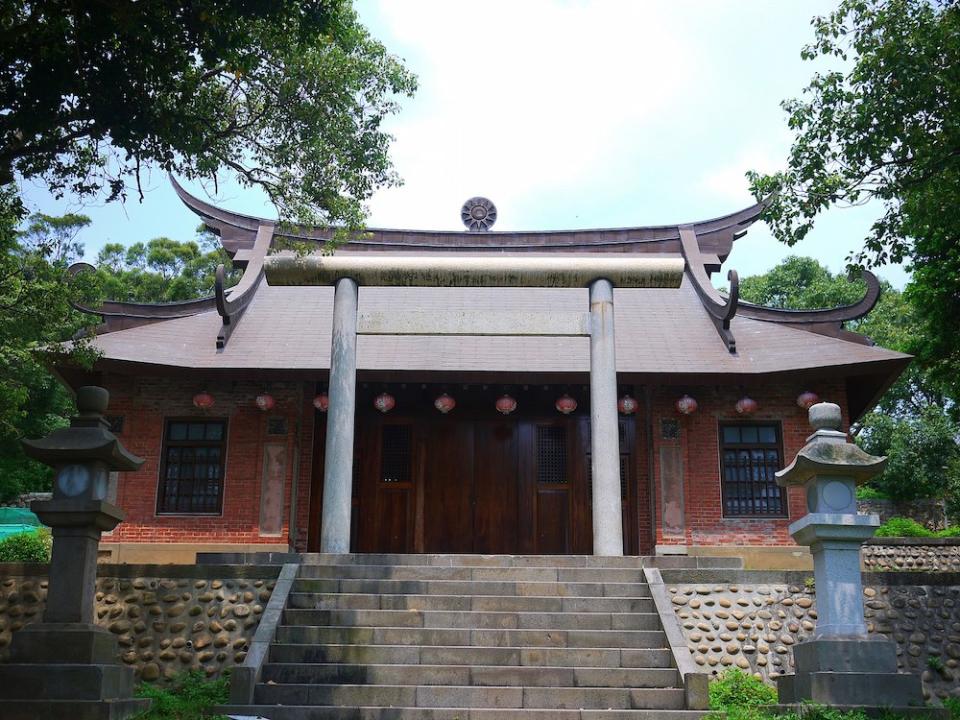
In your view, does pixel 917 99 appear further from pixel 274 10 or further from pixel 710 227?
pixel 710 227

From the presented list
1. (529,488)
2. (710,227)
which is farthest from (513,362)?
(710,227)

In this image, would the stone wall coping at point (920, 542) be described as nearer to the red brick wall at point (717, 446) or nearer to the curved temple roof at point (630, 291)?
the red brick wall at point (717, 446)

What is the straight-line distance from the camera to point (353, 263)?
39.2 ft

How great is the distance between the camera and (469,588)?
31.3 feet

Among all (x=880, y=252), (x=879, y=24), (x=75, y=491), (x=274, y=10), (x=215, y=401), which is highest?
(x=879, y=24)

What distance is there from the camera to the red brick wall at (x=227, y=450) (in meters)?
14.3

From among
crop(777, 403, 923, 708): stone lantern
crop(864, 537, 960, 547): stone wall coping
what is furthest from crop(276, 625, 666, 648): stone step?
crop(864, 537, 960, 547): stone wall coping

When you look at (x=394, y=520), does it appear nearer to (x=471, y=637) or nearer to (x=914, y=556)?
(x=471, y=637)

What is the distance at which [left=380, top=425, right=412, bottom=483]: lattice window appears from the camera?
1527cm

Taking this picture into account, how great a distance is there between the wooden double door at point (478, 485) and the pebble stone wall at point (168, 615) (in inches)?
210

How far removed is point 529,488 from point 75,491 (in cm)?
817

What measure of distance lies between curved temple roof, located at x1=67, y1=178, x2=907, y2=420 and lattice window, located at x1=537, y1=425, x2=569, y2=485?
200 centimetres

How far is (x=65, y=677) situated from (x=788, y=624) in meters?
6.36

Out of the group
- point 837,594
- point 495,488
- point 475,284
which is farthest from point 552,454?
point 837,594
